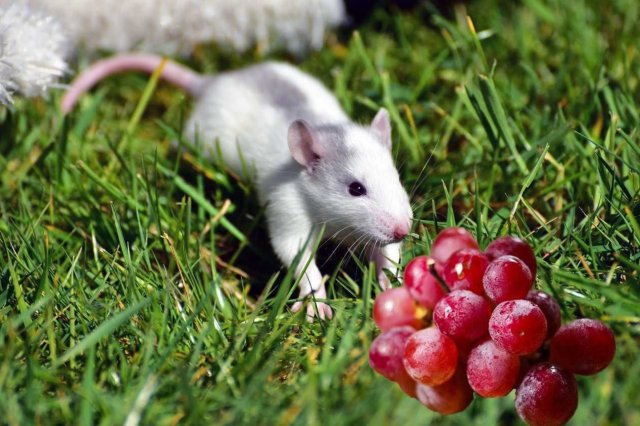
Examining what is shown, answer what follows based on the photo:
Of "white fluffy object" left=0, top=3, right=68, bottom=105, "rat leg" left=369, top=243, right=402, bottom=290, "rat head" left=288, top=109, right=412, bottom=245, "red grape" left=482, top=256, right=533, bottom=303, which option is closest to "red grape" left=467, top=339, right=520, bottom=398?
"red grape" left=482, top=256, right=533, bottom=303

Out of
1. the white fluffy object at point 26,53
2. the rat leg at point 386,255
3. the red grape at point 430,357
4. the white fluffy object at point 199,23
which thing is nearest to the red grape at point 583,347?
the red grape at point 430,357

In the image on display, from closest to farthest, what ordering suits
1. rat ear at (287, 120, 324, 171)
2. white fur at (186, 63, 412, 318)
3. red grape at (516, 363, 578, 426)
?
red grape at (516, 363, 578, 426), white fur at (186, 63, 412, 318), rat ear at (287, 120, 324, 171)

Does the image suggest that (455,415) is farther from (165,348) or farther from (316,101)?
(316,101)

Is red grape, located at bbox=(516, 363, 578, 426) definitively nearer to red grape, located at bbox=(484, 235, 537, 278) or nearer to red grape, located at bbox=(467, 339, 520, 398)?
red grape, located at bbox=(467, 339, 520, 398)

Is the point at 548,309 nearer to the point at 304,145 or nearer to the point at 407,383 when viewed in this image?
the point at 407,383

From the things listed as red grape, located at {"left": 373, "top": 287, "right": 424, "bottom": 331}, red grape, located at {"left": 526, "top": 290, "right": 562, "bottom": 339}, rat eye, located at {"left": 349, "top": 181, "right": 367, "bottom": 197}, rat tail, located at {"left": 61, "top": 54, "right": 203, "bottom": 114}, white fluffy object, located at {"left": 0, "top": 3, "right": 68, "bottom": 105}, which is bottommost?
red grape, located at {"left": 526, "top": 290, "right": 562, "bottom": 339}

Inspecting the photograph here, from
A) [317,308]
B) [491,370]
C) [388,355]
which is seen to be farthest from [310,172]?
[491,370]

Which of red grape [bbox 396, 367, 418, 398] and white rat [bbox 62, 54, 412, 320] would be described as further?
white rat [bbox 62, 54, 412, 320]
